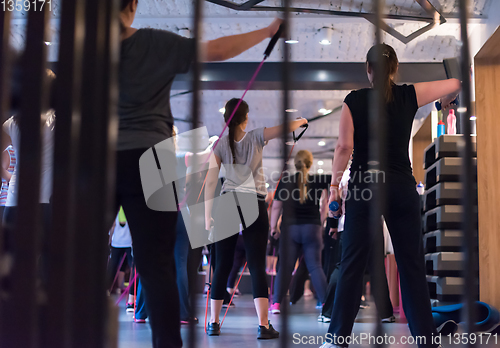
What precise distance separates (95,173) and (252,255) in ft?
5.31

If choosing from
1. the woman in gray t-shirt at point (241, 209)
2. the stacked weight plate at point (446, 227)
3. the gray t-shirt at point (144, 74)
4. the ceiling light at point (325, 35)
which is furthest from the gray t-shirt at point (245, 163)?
the ceiling light at point (325, 35)

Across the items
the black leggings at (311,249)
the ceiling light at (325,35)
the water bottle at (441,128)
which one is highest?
the ceiling light at (325,35)

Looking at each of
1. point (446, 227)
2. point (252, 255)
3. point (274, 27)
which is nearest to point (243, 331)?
point (252, 255)

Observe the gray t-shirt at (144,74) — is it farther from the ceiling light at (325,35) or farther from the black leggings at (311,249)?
the ceiling light at (325,35)

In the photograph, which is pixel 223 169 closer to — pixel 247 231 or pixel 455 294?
pixel 247 231

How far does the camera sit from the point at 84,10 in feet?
3.35

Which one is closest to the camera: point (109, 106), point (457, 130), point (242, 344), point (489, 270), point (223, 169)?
point (109, 106)

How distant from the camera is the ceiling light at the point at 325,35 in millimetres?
4820

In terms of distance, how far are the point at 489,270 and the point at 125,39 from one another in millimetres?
3590

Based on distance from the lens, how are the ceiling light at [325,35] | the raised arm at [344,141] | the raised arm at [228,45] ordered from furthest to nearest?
the ceiling light at [325,35] < the raised arm at [344,141] < the raised arm at [228,45]

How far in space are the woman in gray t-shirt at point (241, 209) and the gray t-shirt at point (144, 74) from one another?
1.08 metres

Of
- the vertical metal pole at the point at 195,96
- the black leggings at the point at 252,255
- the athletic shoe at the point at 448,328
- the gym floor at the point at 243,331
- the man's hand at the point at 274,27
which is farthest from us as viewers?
the athletic shoe at the point at 448,328

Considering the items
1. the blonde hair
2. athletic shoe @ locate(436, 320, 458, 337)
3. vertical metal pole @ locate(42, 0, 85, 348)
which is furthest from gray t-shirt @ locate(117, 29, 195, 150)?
the blonde hair

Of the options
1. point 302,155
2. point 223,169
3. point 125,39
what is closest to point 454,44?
point 302,155
